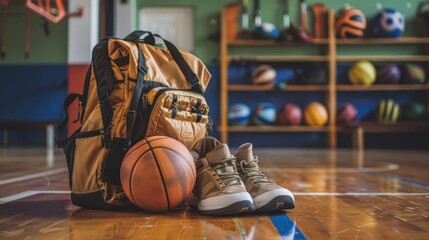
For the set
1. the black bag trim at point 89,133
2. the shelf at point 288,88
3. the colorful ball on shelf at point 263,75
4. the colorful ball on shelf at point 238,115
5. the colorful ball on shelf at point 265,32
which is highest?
the colorful ball on shelf at point 265,32

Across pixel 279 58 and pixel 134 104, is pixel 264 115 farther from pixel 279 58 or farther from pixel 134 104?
pixel 134 104

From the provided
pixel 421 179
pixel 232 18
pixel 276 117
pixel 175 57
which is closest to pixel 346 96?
pixel 276 117

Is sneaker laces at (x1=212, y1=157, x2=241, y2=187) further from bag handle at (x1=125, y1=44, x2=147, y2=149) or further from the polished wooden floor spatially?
bag handle at (x1=125, y1=44, x2=147, y2=149)

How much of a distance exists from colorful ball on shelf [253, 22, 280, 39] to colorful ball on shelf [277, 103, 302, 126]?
→ 1019 mm

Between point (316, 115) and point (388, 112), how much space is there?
1.06 meters

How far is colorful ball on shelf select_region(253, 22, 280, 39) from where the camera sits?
619cm

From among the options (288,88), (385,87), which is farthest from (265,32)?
(385,87)

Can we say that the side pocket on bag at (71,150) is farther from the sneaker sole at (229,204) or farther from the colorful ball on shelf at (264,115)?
the colorful ball on shelf at (264,115)

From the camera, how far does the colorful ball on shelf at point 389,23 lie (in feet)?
20.1

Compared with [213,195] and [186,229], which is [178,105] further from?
[186,229]

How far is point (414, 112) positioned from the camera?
6141 millimetres

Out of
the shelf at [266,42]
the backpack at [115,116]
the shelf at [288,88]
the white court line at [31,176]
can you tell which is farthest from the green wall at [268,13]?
the backpack at [115,116]

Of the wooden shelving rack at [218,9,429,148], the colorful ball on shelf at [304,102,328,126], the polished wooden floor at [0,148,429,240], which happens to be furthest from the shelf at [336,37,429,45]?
the polished wooden floor at [0,148,429,240]

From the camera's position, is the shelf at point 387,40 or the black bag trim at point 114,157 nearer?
the black bag trim at point 114,157
